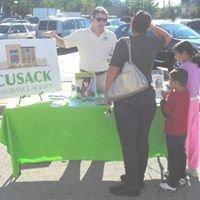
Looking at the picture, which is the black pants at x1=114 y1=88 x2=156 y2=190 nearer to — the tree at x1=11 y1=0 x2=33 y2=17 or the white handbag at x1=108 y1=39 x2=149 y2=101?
the white handbag at x1=108 y1=39 x2=149 y2=101

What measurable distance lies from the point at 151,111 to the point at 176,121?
0.97ft


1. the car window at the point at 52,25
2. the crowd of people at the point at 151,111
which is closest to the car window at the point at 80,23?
the car window at the point at 52,25

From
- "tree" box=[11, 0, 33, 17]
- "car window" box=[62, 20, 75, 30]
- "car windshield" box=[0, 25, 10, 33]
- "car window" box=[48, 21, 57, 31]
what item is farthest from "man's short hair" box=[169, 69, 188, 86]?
"tree" box=[11, 0, 33, 17]

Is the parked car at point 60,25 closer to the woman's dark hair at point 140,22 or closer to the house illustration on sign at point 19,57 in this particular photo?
the house illustration on sign at point 19,57

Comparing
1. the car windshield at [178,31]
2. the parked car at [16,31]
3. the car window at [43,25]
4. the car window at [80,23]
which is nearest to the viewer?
the car windshield at [178,31]

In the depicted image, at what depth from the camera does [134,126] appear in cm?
448

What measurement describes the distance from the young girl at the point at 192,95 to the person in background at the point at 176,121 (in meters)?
0.26

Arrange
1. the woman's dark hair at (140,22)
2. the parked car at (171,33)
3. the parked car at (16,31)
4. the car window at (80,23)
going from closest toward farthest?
1. the woman's dark hair at (140,22)
2. the parked car at (171,33)
3. the parked car at (16,31)
4. the car window at (80,23)

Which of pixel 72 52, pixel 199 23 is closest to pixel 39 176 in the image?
pixel 72 52

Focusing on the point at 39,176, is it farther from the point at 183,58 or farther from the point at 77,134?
the point at 183,58

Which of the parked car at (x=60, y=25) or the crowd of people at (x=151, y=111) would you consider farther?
the parked car at (x=60, y=25)

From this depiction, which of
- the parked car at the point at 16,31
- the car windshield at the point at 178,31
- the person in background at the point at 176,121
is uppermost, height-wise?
the person in background at the point at 176,121

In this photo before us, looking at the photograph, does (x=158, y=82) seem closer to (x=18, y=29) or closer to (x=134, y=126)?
(x=134, y=126)

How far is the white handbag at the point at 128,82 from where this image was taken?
14.2 ft
